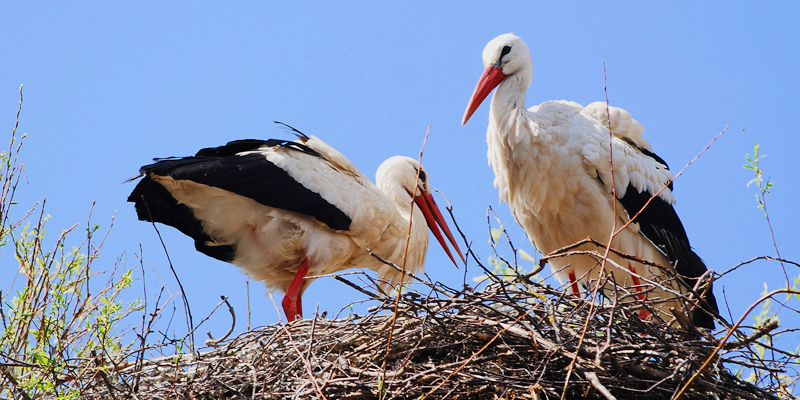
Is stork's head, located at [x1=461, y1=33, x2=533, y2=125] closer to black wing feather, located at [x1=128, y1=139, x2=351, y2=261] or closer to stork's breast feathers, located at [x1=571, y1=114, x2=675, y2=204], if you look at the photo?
stork's breast feathers, located at [x1=571, y1=114, x2=675, y2=204]

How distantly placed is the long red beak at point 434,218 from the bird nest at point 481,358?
97.6 inches

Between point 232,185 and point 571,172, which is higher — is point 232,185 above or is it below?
below

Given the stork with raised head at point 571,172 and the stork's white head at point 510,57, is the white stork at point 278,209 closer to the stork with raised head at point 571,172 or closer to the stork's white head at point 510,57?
the stork with raised head at point 571,172

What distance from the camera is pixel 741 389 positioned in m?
2.44

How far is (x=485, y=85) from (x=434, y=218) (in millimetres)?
1438

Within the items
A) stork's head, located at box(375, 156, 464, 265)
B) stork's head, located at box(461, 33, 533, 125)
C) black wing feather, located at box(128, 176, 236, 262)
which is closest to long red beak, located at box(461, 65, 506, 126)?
stork's head, located at box(461, 33, 533, 125)

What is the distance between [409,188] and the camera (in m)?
4.95

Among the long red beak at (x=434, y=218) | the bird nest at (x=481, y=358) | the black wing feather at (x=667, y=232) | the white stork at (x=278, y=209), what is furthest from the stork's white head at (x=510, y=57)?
the bird nest at (x=481, y=358)

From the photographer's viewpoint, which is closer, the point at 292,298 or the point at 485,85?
the point at 485,85

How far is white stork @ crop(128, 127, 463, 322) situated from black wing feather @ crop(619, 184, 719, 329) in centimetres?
127

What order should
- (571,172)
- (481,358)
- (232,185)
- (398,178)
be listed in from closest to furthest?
1. (481,358)
2. (232,185)
3. (571,172)
4. (398,178)

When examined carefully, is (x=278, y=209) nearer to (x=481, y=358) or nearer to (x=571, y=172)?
(x=571, y=172)

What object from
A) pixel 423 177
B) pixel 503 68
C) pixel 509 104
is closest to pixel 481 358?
pixel 509 104

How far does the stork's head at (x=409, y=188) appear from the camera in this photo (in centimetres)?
483
